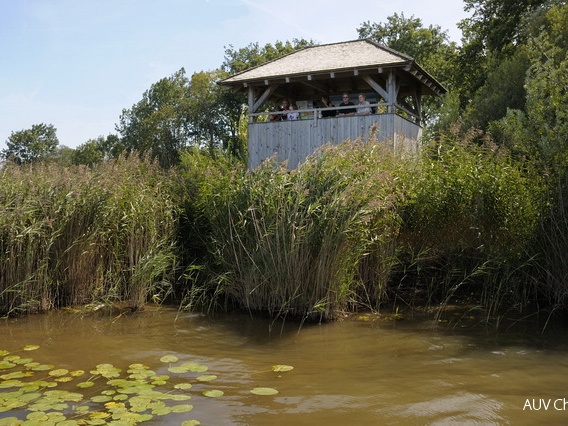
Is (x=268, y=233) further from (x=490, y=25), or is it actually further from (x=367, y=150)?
(x=490, y=25)

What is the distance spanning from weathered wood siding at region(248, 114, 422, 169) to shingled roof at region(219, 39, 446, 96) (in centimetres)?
126

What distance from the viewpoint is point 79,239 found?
28.8ft

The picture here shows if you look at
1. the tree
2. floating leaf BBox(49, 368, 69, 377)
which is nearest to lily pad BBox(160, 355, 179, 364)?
floating leaf BBox(49, 368, 69, 377)

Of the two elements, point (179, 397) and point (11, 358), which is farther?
point (11, 358)

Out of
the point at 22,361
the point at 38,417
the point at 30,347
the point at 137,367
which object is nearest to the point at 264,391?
the point at 137,367

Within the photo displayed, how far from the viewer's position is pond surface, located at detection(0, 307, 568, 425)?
15.5ft

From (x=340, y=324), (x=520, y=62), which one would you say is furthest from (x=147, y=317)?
(x=520, y=62)

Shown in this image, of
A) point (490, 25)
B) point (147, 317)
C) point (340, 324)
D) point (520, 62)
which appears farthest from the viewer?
point (490, 25)

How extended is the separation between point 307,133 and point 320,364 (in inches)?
419

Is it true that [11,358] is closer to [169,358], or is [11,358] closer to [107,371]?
[107,371]

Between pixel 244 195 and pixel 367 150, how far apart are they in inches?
83.6

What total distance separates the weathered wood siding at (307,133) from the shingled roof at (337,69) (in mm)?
1260

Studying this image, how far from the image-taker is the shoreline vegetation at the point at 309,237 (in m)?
8.07

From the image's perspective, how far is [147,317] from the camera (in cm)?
862
